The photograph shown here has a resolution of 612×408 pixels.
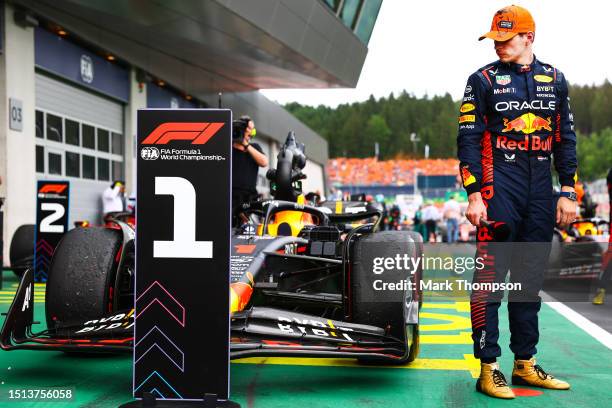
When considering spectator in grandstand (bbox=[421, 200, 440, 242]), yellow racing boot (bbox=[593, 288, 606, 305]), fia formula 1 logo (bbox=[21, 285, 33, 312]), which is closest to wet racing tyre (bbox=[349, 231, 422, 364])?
fia formula 1 logo (bbox=[21, 285, 33, 312])

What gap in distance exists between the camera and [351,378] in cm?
469

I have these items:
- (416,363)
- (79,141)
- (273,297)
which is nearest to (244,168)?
(273,297)

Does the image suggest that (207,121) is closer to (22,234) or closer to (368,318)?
(368,318)

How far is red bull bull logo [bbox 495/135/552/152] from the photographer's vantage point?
4.35 m

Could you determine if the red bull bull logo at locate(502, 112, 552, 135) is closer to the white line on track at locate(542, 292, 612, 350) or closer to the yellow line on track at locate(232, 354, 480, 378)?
the yellow line on track at locate(232, 354, 480, 378)

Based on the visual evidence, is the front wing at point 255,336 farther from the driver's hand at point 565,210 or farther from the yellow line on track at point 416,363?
the driver's hand at point 565,210

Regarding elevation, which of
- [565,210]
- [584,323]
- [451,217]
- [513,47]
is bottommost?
[584,323]

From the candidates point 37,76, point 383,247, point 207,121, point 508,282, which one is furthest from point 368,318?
point 37,76

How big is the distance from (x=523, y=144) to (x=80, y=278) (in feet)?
8.78

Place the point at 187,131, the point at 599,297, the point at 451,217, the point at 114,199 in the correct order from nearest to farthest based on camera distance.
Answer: the point at 187,131 → the point at 599,297 → the point at 114,199 → the point at 451,217

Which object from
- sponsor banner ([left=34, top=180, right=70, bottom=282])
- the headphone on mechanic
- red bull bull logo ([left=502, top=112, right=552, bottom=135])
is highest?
the headphone on mechanic

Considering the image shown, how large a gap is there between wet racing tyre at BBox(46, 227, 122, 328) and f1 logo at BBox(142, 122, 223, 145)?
4.79 ft

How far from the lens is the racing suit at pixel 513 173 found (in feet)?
14.2

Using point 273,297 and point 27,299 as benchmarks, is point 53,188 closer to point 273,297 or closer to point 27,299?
point 273,297
